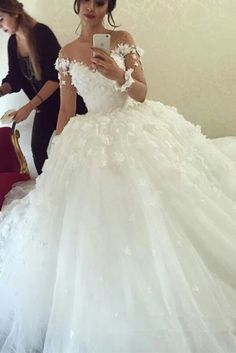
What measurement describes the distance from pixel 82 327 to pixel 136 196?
35cm

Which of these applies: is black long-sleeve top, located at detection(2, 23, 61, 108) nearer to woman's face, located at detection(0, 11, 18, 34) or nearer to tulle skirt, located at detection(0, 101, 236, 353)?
woman's face, located at detection(0, 11, 18, 34)

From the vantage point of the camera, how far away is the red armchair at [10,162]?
1597mm

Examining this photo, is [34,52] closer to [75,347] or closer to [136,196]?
[136,196]

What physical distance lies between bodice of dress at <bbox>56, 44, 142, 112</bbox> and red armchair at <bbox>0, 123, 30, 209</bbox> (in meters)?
0.40

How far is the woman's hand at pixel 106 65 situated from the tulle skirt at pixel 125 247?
0.49 ft

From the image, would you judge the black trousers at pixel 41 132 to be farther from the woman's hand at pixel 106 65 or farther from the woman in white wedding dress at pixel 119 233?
the woman's hand at pixel 106 65

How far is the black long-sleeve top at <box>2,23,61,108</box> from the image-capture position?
144 cm

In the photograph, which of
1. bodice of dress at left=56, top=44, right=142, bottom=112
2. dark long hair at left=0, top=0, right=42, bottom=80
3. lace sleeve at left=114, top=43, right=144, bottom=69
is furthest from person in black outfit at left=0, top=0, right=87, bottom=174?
lace sleeve at left=114, top=43, right=144, bottom=69

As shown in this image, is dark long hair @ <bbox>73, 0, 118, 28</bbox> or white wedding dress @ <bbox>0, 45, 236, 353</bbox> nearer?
white wedding dress @ <bbox>0, 45, 236, 353</bbox>

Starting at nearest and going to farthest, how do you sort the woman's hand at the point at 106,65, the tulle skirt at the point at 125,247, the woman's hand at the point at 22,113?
the tulle skirt at the point at 125,247
the woman's hand at the point at 106,65
the woman's hand at the point at 22,113

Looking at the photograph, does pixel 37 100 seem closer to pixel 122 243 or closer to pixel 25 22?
pixel 25 22

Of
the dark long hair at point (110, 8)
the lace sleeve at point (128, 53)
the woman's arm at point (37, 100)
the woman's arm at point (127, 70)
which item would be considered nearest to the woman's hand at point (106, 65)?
the woman's arm at point (127, 70)

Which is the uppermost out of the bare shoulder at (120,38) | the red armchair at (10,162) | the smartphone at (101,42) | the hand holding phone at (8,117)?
the smartphone at (101,42)

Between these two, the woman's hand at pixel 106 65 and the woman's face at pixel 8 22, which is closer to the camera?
the woman's hand at pixel 106 65
